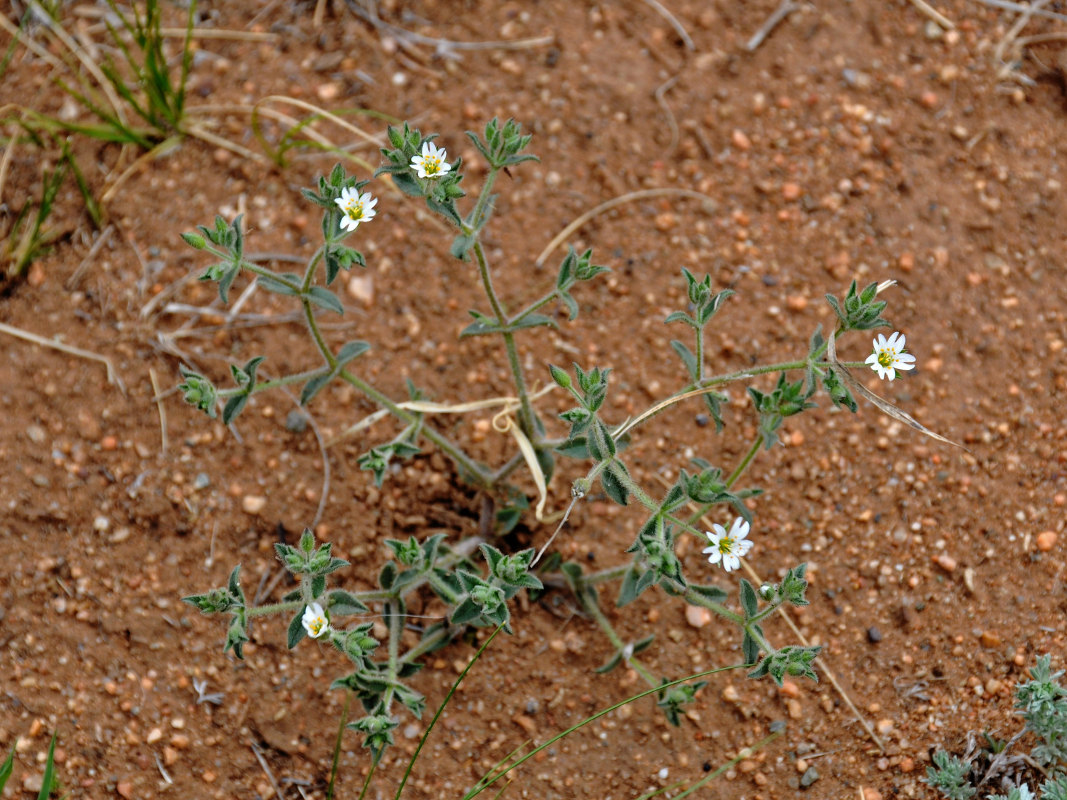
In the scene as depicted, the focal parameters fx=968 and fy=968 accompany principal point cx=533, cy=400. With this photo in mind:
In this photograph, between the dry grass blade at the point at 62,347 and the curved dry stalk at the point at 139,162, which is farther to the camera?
the curved dry stalk at the point at 139,162

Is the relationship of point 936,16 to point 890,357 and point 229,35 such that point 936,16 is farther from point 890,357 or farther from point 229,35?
point 229,35

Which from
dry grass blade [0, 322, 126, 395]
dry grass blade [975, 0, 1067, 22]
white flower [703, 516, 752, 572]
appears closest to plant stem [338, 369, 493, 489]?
white flower [703, 516, 752, 572]

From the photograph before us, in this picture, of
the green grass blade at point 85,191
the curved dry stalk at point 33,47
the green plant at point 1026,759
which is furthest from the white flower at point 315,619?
the curved dry stalk at point 33,47

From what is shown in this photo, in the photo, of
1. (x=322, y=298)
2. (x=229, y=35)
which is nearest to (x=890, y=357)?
(x=322, y=298)

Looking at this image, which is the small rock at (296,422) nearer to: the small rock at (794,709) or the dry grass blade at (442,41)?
the dry grass blade at (442,41)

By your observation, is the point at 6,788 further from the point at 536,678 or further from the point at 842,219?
the point at 842,219

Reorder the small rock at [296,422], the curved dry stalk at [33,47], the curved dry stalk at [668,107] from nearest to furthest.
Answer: the small rock at [296,422] → the curved dry stalk at [668,107] → the curved dry stalk at [33,47]
